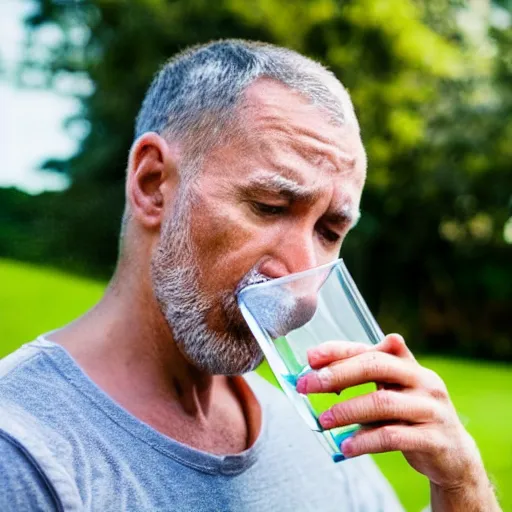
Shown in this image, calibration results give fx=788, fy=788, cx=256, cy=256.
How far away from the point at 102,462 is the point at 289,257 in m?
0.60

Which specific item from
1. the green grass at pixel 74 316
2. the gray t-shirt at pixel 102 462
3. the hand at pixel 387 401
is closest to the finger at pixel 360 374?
the hand at pixel 387 401

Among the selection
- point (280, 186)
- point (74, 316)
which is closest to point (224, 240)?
point (280, 186)

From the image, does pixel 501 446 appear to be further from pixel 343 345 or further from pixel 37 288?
pixel 343 345

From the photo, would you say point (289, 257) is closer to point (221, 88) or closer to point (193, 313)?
point (193, 313)

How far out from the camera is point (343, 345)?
147 cm

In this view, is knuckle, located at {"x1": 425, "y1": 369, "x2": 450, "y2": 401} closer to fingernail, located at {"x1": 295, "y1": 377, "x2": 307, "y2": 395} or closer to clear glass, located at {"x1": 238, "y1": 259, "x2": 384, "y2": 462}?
clear glass, located at {"x1": 238, "y1": 259, "x2": 384, "y2": 462}

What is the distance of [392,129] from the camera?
2136 cm

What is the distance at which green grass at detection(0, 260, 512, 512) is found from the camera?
7225 mm

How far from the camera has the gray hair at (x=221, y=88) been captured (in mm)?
1899

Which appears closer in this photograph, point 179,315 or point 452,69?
point 179,315

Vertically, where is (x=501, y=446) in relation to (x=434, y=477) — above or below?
above

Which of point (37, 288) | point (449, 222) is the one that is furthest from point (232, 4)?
point (37, 288)

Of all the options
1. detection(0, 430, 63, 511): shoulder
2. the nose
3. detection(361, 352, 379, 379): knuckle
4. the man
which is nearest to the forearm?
the man

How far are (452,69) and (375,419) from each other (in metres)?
20.9
